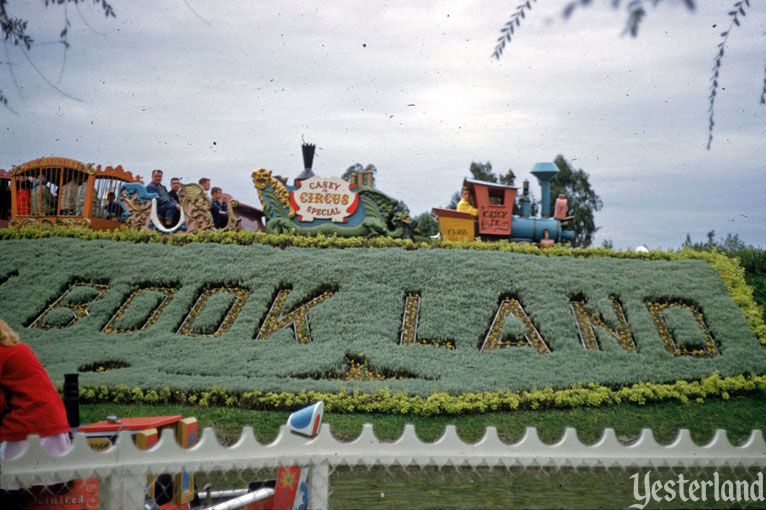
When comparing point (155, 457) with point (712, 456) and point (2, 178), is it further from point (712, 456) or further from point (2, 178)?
point (2, 178)

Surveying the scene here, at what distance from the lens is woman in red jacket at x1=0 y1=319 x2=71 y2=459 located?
4.05 m

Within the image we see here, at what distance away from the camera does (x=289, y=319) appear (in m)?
12.3

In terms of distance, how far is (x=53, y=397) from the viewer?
4211 millimetres

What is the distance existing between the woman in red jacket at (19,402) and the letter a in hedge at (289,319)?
7.61 metres

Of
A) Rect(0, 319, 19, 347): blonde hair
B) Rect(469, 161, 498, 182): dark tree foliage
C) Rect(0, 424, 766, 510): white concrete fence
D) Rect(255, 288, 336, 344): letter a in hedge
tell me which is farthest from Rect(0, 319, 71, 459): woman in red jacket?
Rect(469, 161, 498, 182): dark tree foliage

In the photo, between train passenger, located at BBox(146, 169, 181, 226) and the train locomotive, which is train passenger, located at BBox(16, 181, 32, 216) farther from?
the train locomotive

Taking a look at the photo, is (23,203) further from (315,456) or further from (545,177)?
(315,456)

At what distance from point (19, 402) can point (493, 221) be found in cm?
1312

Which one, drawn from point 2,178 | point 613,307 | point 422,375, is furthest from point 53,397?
point 2,178

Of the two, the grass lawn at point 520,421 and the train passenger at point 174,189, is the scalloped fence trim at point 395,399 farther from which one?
the train passenger at point 174,189

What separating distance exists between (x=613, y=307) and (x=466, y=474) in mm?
7350

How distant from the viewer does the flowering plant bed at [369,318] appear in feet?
34.2

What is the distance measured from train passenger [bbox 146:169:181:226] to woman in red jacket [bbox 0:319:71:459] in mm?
12606

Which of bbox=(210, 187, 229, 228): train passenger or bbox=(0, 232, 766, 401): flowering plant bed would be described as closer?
bbox=(0, 232, 766, 401): flowering plant bed
